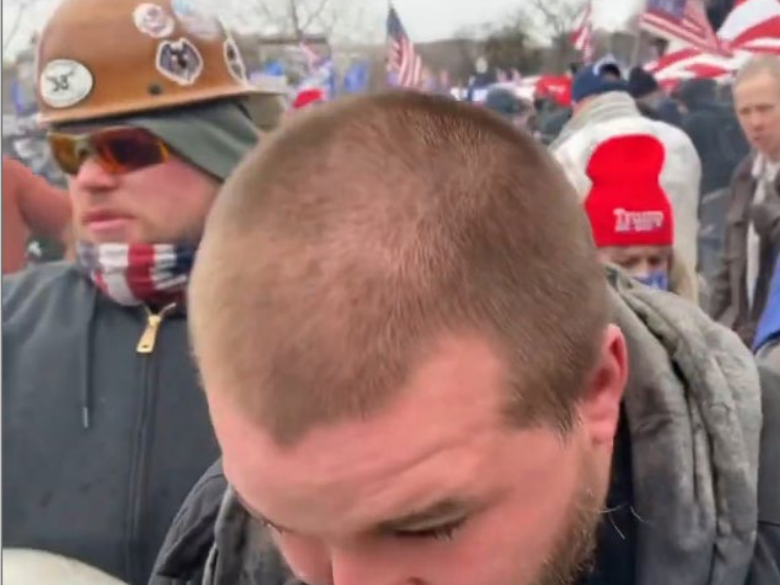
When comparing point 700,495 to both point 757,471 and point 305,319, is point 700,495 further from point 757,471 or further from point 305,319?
point 305,319

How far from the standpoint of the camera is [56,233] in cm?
198

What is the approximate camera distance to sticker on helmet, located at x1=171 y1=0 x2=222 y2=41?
1.76m

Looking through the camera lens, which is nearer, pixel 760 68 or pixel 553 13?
pixel 553 13

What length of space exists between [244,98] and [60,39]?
251 millimetres

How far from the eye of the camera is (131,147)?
5.57 ft

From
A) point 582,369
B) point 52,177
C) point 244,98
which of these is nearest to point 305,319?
point 582,369

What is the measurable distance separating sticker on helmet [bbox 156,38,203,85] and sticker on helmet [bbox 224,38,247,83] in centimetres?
5

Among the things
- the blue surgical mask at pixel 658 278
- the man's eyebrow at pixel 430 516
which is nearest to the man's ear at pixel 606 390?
the man's eyebrow at pixel 430 516

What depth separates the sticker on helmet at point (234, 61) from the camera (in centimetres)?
178

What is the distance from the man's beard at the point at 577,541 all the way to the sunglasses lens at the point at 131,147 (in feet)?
3.08

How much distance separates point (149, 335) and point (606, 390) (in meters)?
0.87

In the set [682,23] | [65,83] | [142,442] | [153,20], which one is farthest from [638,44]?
[142,442]

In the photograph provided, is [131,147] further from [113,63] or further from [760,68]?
[760,68]

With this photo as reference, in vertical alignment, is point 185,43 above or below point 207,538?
above
